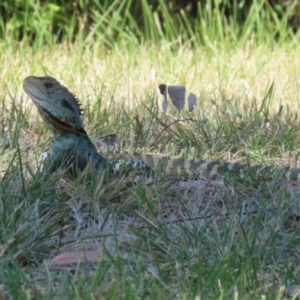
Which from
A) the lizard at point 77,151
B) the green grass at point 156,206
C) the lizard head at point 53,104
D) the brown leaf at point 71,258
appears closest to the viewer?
the green grass at point 156,206

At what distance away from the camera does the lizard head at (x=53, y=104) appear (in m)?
4.07

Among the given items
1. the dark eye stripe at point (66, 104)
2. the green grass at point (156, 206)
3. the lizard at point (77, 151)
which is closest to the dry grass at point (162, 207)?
the green grass at point (156, 206)

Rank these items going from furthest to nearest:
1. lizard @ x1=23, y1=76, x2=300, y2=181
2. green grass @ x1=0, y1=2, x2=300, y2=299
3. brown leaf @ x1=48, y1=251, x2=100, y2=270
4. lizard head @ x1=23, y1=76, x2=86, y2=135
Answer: lizard head @ x1=23, y1=76, x2=86, y2=135 < lizard @ x1=23, y1=76, x2=300, y2=181 < brown leaf @ x1=48, y1=251, x2=100, y2=270 < green grass @ x1=0, y1=2, x2=300, y2=299

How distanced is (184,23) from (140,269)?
6.21 m

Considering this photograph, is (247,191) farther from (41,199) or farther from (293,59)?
(293,59)

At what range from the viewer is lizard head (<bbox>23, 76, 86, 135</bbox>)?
407cm

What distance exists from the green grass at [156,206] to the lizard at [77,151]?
13 centimetres

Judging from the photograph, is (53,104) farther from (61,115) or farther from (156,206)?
(156,206)

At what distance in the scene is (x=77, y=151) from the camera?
3.96 metres

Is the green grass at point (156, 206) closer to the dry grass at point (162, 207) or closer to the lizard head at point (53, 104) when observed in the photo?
the dry grass at point (162, 207)

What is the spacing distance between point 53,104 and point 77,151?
0.29 meters

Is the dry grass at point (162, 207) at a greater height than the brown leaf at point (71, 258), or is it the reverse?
the brown leaf at point (71, 258)

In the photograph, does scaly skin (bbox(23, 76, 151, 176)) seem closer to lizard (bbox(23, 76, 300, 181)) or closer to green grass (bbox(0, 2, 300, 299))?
lizard (bbox(23, 76, 300, 181))

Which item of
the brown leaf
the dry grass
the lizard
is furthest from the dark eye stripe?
the brown leaf
